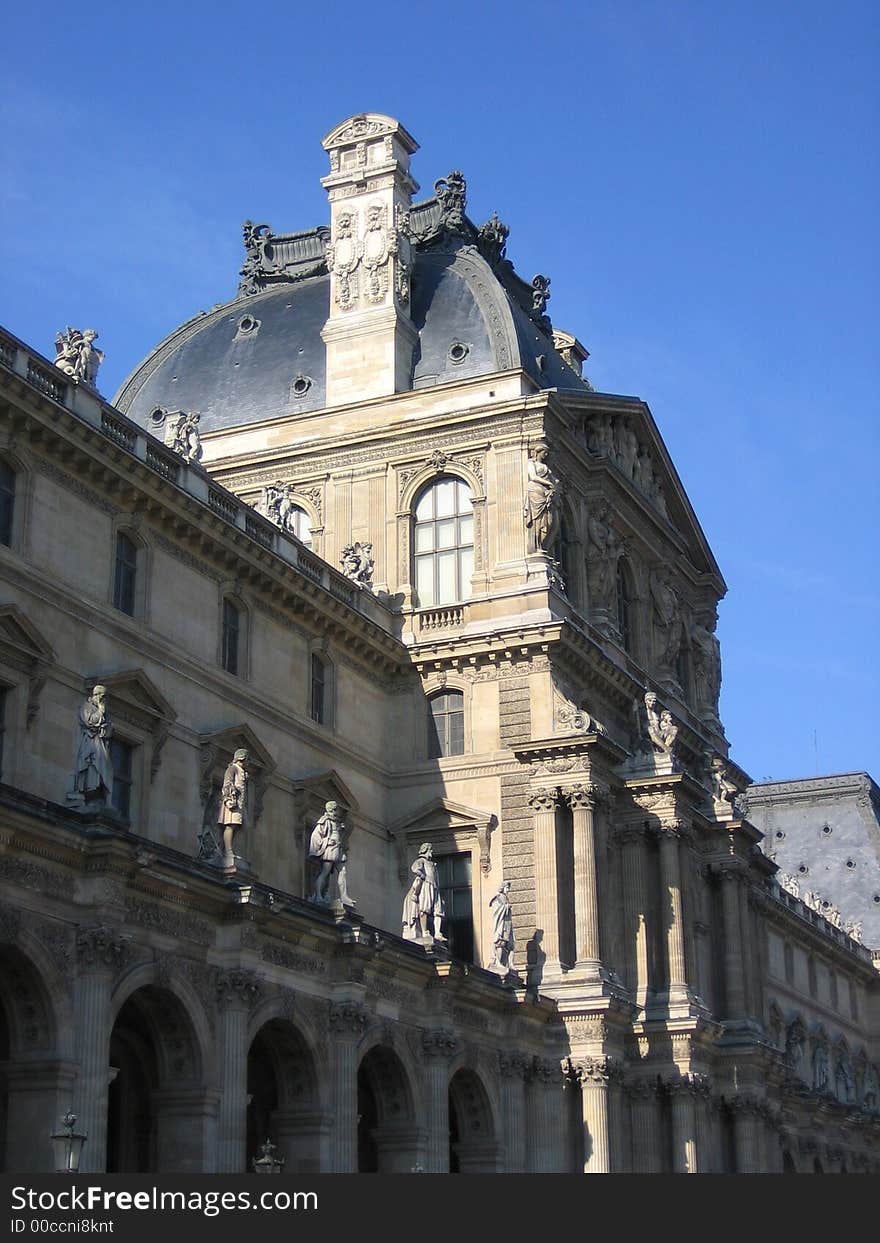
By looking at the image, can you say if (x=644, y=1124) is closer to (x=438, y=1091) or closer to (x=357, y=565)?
(x=438, y=1091)

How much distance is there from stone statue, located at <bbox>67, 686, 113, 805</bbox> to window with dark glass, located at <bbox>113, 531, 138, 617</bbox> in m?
5.91

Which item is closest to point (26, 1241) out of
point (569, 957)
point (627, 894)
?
point (569, 957)

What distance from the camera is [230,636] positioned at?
4366 centimetres

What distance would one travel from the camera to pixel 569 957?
47.0 metres

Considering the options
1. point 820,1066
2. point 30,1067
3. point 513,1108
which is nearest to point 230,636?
point 513,1108

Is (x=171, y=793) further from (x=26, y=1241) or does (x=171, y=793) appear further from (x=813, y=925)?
(x=813, y=925)

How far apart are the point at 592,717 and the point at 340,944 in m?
13.9

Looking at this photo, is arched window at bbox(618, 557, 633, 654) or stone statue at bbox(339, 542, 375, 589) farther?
arched window at bbox(618, 557, 633, 654)

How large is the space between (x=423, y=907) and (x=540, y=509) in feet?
39.6

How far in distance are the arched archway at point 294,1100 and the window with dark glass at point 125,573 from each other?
895 cm

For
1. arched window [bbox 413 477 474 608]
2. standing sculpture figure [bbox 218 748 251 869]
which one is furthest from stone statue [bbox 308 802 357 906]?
arched window [bbox 413 477 474 608]

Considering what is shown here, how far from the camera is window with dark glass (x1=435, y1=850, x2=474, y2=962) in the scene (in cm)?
4778

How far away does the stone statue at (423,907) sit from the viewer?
4278cm

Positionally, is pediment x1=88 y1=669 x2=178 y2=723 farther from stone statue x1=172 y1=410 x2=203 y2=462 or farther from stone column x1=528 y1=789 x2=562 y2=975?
stone column x1=528 y1=789 x2=562 y2=975
